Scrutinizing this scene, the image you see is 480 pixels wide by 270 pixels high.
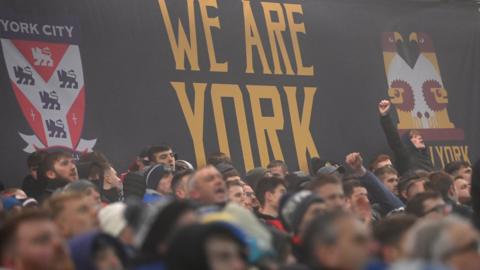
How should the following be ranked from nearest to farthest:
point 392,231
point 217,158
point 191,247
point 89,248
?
1. point 191,247
2. point 89,248
3. point 392,231
4. point 217,158

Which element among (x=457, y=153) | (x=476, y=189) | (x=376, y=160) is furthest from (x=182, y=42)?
(x=476, y=189)

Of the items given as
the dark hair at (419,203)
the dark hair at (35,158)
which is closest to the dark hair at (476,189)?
the dark hair at (419,203)

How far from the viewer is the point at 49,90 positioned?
38.4 feet

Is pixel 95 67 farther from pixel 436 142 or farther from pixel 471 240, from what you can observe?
pixel 471 240

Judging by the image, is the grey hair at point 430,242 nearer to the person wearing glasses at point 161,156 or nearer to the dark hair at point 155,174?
the dark hair at point 155,174

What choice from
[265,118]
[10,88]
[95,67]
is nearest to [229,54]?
[265,118]

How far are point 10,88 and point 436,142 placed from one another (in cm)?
578

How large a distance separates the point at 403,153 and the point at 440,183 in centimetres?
321

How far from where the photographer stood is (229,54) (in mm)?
13312

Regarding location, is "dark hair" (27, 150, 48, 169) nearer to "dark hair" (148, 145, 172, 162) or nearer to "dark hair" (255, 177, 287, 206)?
"dark hair" (148, 145, 172, 162)

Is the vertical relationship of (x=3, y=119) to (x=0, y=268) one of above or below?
above

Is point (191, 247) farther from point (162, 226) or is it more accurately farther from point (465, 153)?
point (465, 153)

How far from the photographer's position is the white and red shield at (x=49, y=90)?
11492mm

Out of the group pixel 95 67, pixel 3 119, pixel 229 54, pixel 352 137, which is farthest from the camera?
pixel 352 137
